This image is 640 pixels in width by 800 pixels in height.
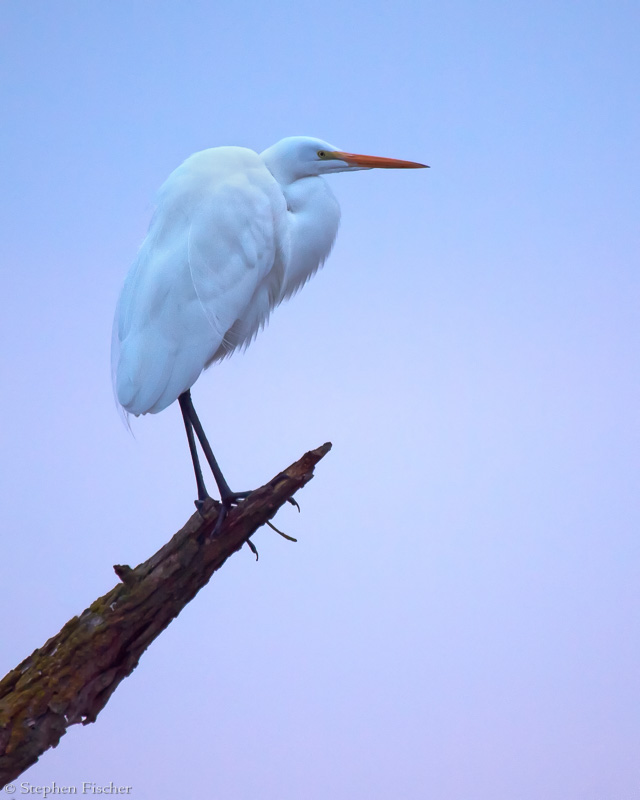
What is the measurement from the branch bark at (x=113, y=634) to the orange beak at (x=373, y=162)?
1137 millimetres

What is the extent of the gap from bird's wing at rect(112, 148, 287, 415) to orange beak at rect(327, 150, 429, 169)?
261mm

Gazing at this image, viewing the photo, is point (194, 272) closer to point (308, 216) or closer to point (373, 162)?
point (308, 216)

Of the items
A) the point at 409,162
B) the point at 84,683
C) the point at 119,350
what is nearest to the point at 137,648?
the point at 84,683

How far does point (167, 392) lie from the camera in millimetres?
2385

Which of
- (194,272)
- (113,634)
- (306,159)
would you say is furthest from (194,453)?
(306,159)

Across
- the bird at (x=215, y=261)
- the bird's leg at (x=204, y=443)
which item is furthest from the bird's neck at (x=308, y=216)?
the bird's leg at (x=204, y=443)

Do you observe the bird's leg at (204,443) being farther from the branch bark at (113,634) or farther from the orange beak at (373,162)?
the orange beak at (373,162)

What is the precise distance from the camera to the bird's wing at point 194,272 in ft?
7.92

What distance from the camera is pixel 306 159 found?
9.30ft

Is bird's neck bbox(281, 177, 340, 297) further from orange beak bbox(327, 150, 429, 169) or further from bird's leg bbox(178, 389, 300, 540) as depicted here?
bird's leg bbox(178, 389, 300, 540)

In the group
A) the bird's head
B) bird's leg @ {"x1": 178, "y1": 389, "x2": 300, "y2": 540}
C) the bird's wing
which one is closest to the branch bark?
bird's leg @ {"x1": 178, "y1": 389, "x2": 300, "y2": 540}

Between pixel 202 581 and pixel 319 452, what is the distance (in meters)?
0.43

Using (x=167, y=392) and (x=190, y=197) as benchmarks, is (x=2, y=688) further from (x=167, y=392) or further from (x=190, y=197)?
(x=190, y=197)

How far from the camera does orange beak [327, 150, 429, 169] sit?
2.89m
